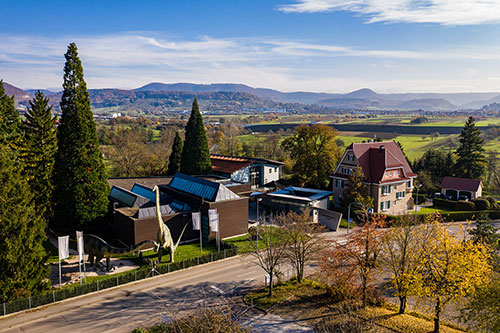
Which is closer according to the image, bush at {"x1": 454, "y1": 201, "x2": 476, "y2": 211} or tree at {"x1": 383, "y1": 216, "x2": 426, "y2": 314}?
tree at {"x1": 383, "y1": 216, "x2": 426, "y2": 314}

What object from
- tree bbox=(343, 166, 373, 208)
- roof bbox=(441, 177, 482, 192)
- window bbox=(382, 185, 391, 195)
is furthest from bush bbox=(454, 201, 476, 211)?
tree bbox=(343, 166, 373, 208)

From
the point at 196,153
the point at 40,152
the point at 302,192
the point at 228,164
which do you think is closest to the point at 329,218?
the point at 302,192

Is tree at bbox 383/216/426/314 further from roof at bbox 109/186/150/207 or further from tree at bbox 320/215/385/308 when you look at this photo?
roof at bbox 109/186/150/207

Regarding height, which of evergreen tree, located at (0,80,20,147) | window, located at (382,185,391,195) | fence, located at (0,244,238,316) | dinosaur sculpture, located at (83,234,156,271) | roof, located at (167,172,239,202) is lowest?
fence, located at (0,244,238,316)

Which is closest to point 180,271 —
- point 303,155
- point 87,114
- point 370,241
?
point 370,241

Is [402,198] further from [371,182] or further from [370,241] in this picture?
[370,241]

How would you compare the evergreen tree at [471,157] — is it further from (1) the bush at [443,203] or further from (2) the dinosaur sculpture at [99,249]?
(2) the dinosaur sculpture at [99,249]

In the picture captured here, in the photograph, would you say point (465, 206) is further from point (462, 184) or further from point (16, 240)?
point (16, 240)

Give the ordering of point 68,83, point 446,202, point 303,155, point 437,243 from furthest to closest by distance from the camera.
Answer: point 303,155
point 446,202
point 68,83
point 437,243
